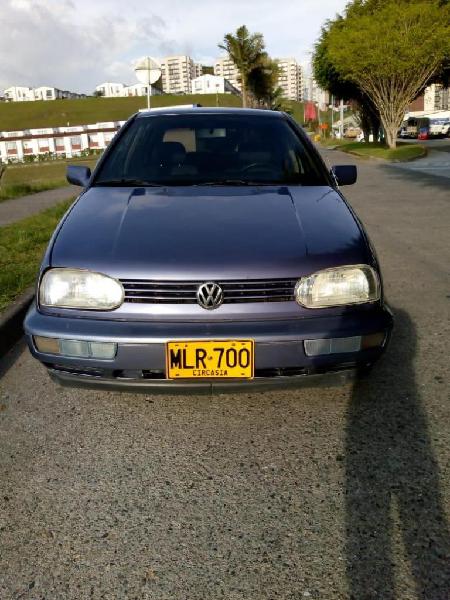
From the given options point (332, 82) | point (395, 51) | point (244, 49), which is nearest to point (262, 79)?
point (244, 49)

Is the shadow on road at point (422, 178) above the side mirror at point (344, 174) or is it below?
below

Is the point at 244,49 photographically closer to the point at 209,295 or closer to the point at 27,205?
the point at 27,205

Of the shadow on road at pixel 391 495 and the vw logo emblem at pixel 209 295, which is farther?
the vw logo emblem at pixel 209 295

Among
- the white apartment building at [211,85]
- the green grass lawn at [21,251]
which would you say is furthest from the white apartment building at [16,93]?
the green grass lawn at [21,251]

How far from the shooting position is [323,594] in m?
1.64

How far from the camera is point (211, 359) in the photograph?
7.48 feet

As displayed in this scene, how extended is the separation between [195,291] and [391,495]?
1.06 metres

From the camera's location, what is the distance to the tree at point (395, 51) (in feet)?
82.8

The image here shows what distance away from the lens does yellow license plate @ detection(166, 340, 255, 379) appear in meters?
2.27

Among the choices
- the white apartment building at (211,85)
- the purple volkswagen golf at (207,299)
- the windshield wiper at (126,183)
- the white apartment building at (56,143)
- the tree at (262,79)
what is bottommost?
the purple volkswagen golf at (207,299)

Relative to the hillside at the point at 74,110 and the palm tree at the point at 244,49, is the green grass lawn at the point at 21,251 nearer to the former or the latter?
the palm tree at the point at 244,49

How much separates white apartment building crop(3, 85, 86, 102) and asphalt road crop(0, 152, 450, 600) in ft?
616

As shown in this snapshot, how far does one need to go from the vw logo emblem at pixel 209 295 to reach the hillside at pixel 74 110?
92748 mm

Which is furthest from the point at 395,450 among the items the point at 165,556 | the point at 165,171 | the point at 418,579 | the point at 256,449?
the point at 165,171
